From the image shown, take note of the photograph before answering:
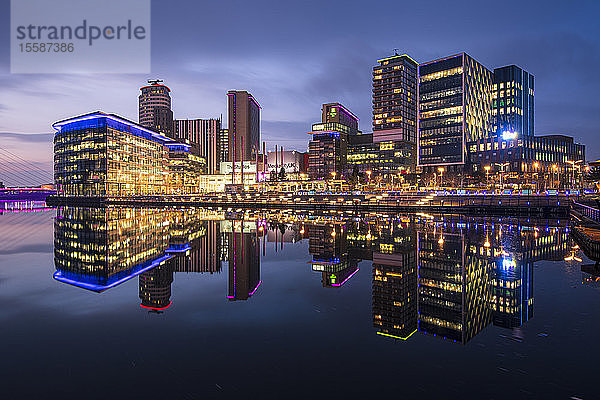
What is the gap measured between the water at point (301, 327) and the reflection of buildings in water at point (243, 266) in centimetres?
17

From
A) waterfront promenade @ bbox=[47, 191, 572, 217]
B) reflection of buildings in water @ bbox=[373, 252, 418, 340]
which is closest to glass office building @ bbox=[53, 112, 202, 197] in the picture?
waterfront promenade @ bbox=[47, 191, 572, 217]

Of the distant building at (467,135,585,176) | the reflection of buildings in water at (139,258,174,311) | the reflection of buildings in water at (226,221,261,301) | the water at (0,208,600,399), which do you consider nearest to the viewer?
the water at (0,208,600,399)

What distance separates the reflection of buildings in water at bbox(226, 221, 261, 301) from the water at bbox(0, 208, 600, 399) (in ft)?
0.55

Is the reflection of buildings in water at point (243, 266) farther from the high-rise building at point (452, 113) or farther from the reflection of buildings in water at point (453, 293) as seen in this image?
the high-rise building at point (452, 113)

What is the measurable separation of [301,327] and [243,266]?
11.9 m

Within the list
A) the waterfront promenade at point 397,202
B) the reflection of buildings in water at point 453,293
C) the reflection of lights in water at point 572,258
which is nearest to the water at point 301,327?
the reflection of buildings in water at point 453,293

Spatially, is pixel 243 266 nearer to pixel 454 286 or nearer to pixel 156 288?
pixel 156 288

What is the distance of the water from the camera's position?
8.28 metres

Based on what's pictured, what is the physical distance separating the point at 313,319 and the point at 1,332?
9.47 metres

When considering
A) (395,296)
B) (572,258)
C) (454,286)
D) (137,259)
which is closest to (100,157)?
(137,259)

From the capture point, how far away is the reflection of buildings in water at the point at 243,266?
17219 mm

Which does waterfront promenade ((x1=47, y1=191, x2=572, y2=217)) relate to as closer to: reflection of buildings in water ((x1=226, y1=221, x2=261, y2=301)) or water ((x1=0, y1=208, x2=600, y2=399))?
reflection of buildings in water ((x1=226, y1=221, x2=261, y2=301))

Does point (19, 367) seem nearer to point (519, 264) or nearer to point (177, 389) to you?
point (177, 389)

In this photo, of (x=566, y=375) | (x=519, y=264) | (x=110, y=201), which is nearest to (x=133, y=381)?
(x=566, y=375)
